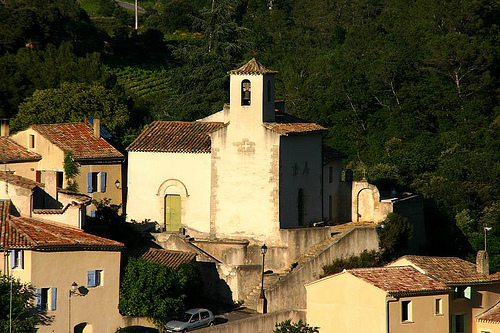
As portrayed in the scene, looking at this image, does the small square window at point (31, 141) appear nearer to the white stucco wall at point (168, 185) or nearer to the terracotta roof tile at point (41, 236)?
the white stucco wall at point (168, 185)

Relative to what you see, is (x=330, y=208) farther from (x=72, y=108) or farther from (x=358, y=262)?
(x=72, y=108)

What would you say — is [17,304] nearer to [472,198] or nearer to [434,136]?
[472,198]

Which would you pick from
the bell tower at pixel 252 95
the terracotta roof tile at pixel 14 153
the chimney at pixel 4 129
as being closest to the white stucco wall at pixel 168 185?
the bell tower at pixel 252 95

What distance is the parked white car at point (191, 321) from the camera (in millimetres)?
48844

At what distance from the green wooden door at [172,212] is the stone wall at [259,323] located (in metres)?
7.42

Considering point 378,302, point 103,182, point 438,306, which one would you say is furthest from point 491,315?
point 103,182

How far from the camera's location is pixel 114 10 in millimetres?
129000

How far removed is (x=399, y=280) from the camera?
164 feet

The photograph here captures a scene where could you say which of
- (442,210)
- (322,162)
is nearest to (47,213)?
(322,162)

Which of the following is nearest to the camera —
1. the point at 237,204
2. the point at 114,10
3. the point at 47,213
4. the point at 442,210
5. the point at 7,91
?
the point at 47,213

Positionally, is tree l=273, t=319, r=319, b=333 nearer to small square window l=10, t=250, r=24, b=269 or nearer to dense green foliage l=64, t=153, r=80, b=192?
small square window l=10, t=250, r=24, b=269

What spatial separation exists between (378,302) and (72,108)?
24408 mm

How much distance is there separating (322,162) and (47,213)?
12564 mm

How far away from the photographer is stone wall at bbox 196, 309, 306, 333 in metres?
48.3
